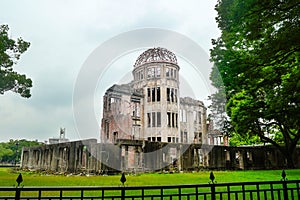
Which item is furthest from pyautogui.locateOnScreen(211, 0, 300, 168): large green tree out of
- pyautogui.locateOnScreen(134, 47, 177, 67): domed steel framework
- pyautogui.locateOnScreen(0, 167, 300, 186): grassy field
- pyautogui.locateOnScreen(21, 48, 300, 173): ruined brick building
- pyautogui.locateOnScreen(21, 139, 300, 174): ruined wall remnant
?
pyautogui.locateOnScreen(134, 47, 177, 67): domed steel framework

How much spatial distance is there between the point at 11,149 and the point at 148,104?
37.8 metres

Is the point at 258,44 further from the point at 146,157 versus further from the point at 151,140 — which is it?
the point at 151,140

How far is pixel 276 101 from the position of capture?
29.8 feet

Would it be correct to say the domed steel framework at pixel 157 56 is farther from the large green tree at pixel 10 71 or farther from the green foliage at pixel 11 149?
the green foliage at pixel 11 149

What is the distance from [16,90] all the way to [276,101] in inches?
568

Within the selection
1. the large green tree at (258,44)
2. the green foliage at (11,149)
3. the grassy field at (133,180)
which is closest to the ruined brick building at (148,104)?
the grassy field at (133,180)

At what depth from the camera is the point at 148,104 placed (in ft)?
105

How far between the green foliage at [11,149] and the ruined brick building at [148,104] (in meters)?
28.3

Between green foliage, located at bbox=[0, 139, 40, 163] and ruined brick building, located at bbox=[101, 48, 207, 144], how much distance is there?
28294mm

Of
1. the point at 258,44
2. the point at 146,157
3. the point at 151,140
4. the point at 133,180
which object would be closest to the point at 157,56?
the point at 151,140

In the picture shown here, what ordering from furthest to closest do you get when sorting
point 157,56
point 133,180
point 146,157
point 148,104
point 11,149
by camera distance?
point 11,149
point 148,104
point 157,56
point 146,157
point 133,180

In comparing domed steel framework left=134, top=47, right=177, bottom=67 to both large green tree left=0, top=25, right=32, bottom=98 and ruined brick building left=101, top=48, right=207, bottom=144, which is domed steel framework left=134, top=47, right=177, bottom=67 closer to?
ruined brick building left=101, top=48, right=207, bottom=144

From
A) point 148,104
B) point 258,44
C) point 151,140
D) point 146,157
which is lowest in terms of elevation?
point 146,157

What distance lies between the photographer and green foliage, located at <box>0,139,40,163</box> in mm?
49772
